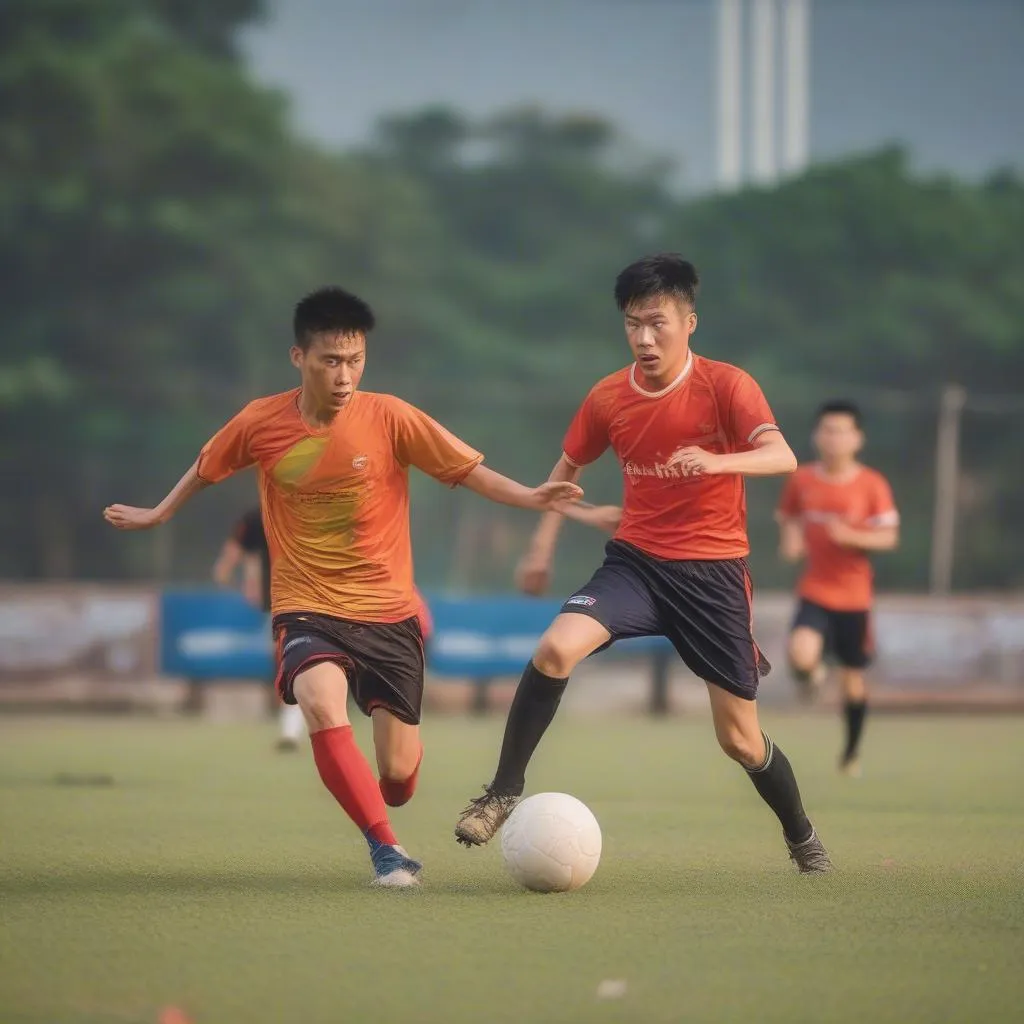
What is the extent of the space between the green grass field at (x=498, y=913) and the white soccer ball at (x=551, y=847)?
0.10 meters

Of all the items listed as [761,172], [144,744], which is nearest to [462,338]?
[761,172]

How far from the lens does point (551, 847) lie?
6.64 metres

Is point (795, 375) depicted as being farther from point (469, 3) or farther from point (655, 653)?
point (469, 3)

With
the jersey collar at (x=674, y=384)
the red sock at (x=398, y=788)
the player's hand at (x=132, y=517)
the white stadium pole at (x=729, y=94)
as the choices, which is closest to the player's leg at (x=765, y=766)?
the jersey collar at (x=674, y=384)

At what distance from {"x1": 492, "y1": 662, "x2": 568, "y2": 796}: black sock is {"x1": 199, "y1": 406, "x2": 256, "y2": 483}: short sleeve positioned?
129 centimetres

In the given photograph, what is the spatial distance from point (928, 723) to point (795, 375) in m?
19.7

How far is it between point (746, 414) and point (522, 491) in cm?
82

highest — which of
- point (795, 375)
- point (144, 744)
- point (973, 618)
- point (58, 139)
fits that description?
point (58, 139)

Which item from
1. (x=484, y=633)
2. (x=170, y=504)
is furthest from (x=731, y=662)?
(x=484, y=633)

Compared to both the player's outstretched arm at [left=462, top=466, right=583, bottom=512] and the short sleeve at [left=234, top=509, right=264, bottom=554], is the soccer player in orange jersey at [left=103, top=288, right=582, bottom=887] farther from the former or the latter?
the short sleeve at [left=234, top=509, right=264, bottom=554]

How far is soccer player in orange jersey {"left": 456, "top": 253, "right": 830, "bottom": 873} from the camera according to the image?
23.0ft

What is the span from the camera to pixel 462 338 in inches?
1555

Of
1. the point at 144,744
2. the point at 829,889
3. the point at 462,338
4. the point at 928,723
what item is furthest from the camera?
the point at 462,338

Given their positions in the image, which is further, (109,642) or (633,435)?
(109,642)
